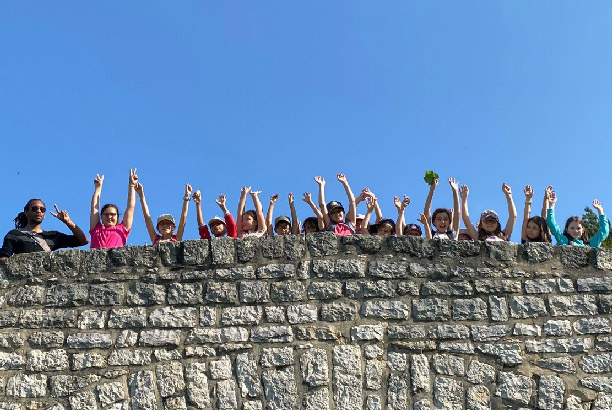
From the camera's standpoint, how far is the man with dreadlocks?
570cm

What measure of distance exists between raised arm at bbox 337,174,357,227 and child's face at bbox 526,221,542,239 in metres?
1.62

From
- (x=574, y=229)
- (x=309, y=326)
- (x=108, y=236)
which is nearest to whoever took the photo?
(x=309, y=326)

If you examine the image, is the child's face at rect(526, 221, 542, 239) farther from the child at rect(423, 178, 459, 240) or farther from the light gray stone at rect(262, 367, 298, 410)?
the light gray stone at rect(262, 367, 298, 410)

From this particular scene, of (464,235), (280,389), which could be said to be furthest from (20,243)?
(464,235)

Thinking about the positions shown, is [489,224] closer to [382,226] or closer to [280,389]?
[382,226]

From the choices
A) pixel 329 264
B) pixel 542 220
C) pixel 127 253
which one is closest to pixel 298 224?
pixel 329 264

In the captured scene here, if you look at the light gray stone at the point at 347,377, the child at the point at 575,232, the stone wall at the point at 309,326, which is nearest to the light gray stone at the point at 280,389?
the stone wall at the point at 309,326

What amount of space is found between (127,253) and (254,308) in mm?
1162

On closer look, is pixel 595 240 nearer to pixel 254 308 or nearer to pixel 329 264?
pixel 329 264

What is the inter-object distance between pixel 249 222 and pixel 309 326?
1.44m

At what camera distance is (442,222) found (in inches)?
248

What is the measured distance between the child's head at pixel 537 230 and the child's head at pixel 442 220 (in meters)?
0.73

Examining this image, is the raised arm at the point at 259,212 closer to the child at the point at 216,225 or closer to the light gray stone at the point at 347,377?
the child at the point at 216,225

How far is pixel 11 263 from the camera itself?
5.51 metres
